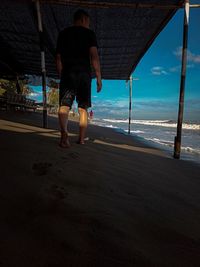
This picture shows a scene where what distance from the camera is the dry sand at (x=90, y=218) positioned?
711 millimetres

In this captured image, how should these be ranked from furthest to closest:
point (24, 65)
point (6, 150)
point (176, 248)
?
point (24, 65)
point (6, 150)
point (176, 248)

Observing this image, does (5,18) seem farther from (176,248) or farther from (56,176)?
(176,248)

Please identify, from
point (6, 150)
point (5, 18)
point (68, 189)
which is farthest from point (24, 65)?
point (68, 189)

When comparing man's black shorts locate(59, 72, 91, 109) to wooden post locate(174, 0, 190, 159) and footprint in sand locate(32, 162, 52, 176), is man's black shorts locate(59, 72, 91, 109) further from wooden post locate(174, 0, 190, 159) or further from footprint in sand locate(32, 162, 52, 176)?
wooden post locate(174, 0, 190, 159)

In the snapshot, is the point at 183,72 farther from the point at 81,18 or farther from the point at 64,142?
the point at 64,142

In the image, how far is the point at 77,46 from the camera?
2721 millimetres

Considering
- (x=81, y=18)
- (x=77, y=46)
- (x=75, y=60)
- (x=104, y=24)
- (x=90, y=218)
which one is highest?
(x=104, y=24)

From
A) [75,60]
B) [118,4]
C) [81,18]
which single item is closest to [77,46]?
[75,60]

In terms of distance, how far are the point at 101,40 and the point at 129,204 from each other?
6088mm

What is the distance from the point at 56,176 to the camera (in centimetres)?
147

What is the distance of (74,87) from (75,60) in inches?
13.9

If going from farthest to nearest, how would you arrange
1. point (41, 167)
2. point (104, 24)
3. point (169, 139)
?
1. point (169, 139)
2. point (104, 24)
3. point (41, 167)

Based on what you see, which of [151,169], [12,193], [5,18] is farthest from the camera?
[5,18]

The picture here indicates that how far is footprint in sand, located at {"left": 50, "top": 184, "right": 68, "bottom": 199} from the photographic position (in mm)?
1161
